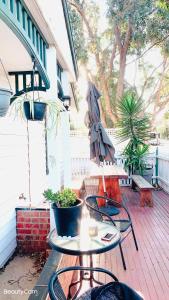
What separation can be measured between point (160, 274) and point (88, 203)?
1.14 m

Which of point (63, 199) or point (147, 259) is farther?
point (147, 259)

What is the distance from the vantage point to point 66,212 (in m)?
2.19

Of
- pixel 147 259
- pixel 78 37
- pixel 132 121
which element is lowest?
pixel 147 259

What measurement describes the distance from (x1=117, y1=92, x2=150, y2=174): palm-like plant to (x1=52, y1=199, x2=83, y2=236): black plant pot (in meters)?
5.31

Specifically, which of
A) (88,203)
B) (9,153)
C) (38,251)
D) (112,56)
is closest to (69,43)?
(9,153)

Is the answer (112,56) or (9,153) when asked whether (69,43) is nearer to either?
(9,153)

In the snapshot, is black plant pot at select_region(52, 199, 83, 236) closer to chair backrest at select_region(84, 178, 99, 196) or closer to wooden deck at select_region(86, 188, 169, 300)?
wooden deck at select_region(86, 188, 169, 300)

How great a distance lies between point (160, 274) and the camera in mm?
2930

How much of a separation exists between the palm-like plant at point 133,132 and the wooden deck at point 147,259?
246cm

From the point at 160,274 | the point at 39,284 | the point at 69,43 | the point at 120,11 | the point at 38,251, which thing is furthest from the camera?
the point at 120,11

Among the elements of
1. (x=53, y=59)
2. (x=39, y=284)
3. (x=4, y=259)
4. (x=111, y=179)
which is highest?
(x=53, y=59)

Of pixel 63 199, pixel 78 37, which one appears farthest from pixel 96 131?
pixel 78 37

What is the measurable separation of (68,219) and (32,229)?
77.4 inches

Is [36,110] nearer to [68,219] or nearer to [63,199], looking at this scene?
[63,199]
